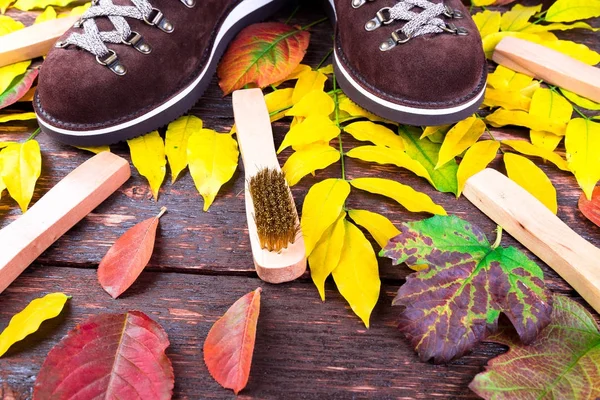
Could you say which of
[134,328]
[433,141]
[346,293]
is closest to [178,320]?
[134,328]

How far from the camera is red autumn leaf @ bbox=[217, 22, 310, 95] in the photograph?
2.70 ft

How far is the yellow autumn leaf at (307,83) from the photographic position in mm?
806

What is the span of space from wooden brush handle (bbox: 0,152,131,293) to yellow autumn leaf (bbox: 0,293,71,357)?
0.17ft

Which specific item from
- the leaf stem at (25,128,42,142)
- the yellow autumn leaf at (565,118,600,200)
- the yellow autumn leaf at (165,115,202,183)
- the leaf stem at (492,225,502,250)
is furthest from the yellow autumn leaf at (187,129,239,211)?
the yellow autumn leaf at (565,118,600,200)

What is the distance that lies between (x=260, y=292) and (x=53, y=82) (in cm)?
40

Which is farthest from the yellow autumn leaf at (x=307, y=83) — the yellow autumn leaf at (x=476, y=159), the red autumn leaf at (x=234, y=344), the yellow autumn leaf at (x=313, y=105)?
the red autumn leaf at (x=234, y=344)

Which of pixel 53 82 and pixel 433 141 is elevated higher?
pixel 53 82

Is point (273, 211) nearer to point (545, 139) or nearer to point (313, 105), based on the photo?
point (313, 105)

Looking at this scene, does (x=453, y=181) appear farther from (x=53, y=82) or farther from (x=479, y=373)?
(x=53, y=82)

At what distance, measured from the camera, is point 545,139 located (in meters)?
0.75

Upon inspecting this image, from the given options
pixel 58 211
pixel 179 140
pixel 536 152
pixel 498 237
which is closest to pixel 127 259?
pixel 58 211

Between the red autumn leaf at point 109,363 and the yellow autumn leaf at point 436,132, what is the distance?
432 mm

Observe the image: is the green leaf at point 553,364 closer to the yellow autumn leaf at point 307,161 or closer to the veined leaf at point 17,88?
the yellow autumn leaf at point 307,161

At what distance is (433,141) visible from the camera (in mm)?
750
